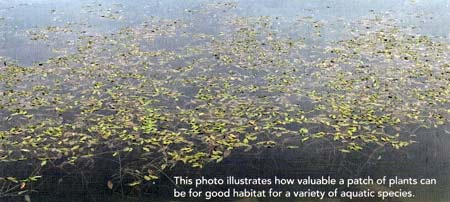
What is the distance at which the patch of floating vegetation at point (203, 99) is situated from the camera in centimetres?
970

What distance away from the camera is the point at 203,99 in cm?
1205

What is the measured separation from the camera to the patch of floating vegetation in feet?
31.8

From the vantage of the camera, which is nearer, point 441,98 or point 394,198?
point 394,198

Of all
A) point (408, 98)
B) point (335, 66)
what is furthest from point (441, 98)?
point (335, 66)

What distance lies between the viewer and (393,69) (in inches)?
548

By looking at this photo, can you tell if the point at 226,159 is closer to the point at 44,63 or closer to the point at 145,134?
the point at 145,134

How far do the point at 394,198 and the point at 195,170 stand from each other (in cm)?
368

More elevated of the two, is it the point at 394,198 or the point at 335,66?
the point at 335,66

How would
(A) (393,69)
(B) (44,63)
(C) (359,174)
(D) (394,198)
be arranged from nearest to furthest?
(D) (394,198) → (C) (359,174) → (A) (393,69) → (B) (44,63)

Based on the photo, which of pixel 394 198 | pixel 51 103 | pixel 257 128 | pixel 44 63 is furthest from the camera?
pixel 44 63

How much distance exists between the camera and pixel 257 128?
10.5 meters

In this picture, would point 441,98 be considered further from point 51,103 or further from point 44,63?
point 44,63

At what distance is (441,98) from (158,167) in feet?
24.4

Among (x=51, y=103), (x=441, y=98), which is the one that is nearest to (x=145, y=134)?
(x=51, y=103)
